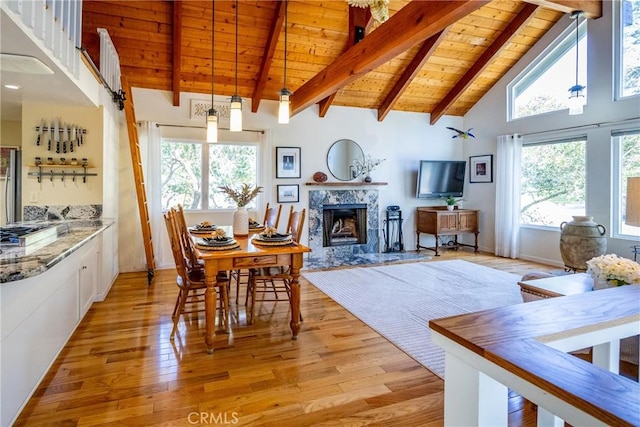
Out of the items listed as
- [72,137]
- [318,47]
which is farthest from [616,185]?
[72,137]

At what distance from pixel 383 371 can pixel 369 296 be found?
1694mm

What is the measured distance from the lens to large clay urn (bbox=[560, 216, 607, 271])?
4613mm

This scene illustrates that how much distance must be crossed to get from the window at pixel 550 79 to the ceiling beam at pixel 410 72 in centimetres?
207

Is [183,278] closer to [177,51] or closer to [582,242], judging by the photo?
[177,51]

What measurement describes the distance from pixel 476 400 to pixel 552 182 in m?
6.40

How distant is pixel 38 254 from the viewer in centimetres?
211

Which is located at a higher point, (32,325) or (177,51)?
(177,51)

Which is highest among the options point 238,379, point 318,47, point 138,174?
point 318,47

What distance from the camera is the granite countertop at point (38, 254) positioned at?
1725 millimetres

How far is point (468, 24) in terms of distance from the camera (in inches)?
215

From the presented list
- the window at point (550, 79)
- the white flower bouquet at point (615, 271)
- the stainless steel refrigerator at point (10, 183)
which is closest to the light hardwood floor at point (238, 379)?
the white flower bouquet at point (615, 271)

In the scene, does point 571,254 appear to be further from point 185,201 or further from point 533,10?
point 185,201

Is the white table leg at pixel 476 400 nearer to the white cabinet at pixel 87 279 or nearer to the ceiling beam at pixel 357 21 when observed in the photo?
the white cabinet at pixel 87 279

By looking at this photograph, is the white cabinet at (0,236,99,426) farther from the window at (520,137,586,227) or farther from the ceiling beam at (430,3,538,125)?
the window at (520,137,586,227)
